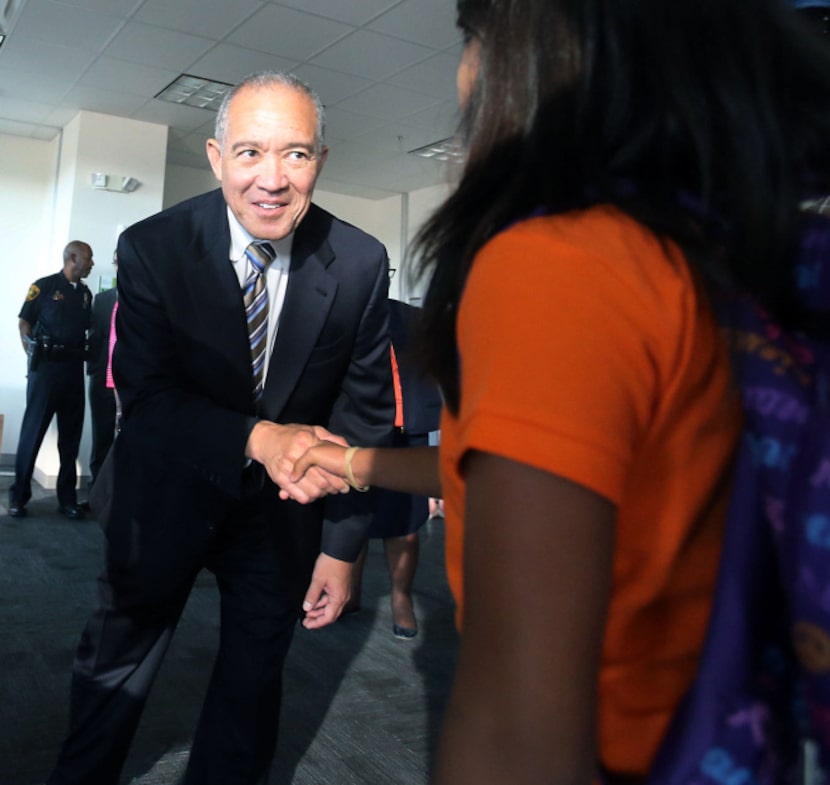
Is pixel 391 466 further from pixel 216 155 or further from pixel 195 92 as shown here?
pixel 195 92

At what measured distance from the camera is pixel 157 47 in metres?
5.43

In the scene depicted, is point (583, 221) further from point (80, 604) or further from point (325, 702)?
point (80, 604)

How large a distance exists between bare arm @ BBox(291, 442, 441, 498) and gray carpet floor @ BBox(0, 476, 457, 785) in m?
1.28

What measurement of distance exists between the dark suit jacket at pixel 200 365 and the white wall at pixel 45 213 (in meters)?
5.19

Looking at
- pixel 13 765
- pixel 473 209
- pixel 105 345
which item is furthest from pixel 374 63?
pixel 473 209

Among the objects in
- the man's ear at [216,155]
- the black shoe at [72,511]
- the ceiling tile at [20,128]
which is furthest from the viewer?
the ceiling tile at [20,128]

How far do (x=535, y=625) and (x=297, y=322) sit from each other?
122cm

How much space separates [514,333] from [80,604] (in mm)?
3551

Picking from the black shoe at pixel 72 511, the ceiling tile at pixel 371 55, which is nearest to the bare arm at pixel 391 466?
the ceiling tile at pixel 371 55

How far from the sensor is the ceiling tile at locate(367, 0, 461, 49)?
4.58 m

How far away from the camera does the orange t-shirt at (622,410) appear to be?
48 centimetres

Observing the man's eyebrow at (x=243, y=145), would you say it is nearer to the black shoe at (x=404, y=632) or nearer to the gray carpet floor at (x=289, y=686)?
the gray carpet floor at (x=289, y=686)

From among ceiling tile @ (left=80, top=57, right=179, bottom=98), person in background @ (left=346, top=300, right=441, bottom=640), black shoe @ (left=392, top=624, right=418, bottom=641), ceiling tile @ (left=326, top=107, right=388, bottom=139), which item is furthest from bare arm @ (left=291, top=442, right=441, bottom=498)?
ceiling tile @ (left=326, top=107, right=388, bottom=139)

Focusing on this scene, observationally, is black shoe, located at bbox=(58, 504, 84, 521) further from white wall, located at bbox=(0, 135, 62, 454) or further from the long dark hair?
the long dark hair
